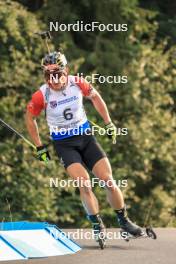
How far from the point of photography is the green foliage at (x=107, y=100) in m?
19.5

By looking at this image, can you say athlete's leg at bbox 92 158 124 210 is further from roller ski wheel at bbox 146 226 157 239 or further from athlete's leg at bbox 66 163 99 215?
roller ski wheel at bbox 146 226 157 239

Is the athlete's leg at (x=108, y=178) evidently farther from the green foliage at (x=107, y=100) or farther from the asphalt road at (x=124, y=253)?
the green foliage at (x=107, y=100)

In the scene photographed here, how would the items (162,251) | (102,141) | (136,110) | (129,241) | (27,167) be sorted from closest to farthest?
(162,251), (129,241), (27,167), (102,141), (136,110)

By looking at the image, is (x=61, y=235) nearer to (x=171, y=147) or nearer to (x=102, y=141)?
(x=102, y=141)

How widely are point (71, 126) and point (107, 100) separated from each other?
1339 cm

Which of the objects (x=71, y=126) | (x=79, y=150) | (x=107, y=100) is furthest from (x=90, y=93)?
(x=107, y=100)

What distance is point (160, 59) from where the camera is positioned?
24.0 m

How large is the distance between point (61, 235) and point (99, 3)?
15.3 metres

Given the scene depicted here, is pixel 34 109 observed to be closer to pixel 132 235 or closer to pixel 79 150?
pixel 79 150

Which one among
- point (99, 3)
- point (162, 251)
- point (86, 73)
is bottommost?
point (162, 251)

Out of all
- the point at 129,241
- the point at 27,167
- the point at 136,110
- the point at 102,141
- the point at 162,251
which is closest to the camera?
the point at 162,251

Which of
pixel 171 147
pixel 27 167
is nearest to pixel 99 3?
pixel 171 147

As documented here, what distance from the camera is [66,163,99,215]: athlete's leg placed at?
920cm

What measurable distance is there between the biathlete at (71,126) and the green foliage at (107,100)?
911 cm
